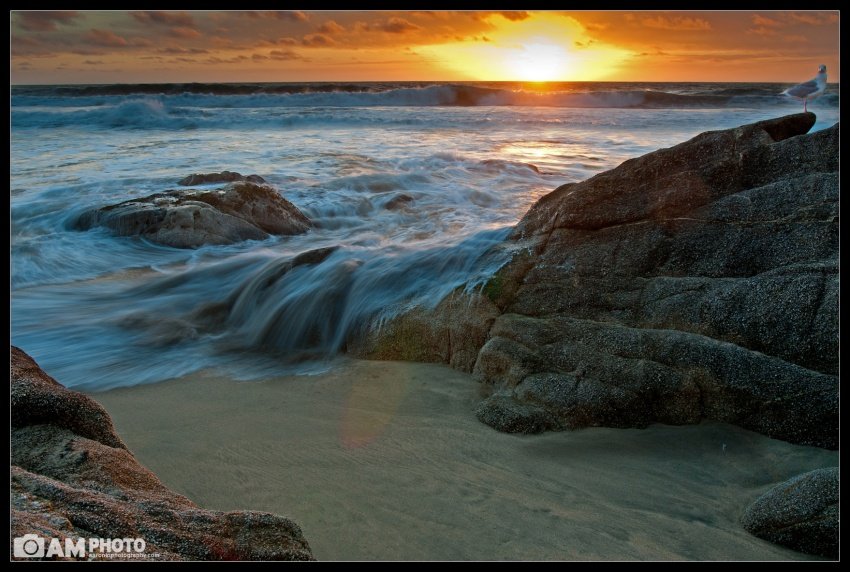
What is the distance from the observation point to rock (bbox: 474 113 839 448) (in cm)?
353

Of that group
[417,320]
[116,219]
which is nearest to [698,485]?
[417,320]

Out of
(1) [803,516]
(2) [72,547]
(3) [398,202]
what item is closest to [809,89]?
(3) [398,202]

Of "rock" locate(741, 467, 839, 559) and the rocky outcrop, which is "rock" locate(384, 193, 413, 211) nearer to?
the rocky outcrop

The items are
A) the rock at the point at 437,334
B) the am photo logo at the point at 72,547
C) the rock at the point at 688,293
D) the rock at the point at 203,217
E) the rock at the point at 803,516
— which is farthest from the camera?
the rock at the point at 203,217

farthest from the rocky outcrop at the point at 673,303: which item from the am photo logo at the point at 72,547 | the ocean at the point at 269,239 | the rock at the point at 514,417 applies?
the am photo logo at the point at 72,547

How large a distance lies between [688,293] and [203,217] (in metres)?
6.04

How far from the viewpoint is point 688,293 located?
13.3ft

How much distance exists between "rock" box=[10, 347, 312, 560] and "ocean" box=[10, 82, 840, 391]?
6.99ft

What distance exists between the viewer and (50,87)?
4341cm

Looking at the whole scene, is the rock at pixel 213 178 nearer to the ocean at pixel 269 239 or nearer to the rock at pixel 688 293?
the ocean at pixel 269 239

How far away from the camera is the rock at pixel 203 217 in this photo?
8125mm

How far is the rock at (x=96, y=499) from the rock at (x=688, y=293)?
207 centimetres

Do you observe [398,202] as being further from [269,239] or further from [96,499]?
[96,499]
